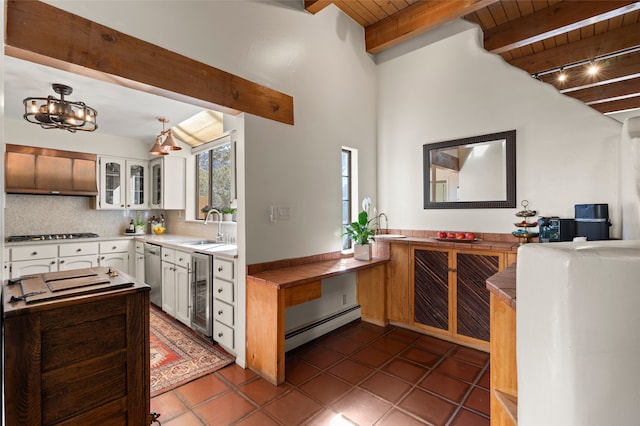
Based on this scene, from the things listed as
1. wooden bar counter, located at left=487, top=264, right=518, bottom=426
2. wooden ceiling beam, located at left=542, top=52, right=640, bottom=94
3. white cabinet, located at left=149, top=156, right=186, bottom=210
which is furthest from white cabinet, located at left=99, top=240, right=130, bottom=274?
wooden ceiling beam, located at left=542, top=52, right=640, bottom=94

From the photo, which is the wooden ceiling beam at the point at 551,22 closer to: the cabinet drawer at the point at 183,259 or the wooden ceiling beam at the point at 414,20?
the wooden ceiling beam at the point at 414,20

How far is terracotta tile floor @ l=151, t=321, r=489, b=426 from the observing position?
190cm

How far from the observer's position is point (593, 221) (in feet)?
8.06

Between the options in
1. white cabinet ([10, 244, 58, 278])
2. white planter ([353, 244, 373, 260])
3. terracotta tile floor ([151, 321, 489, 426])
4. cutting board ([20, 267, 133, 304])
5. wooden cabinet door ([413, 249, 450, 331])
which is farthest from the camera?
white cabinet ([10, 244, 58, 278])

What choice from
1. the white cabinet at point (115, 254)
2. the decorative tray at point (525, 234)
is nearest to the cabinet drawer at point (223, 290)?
the white cabinet at point (115, 254)

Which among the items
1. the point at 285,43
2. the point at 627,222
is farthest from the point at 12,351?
the point at 627,222

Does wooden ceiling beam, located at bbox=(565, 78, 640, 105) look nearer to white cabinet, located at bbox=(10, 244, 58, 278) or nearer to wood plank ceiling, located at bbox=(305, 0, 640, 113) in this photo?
wood plank ceiling, located at bbox=(305, 0, 640, 113)

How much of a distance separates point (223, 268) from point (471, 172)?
284cm

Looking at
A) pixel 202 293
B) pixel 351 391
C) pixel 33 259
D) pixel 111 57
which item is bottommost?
pixel 351 391

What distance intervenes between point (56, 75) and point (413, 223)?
13.2 ft

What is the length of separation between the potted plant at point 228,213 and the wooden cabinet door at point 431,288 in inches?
88.8

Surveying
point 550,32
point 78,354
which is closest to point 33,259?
point 78,354

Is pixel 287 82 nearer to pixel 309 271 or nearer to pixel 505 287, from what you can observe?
pixel 309 271

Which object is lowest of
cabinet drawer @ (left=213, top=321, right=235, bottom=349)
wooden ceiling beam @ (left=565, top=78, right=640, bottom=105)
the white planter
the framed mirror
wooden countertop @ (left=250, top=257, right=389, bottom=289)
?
cabinet drawer @ (left=213, top=321, right=235, bottom=349)
